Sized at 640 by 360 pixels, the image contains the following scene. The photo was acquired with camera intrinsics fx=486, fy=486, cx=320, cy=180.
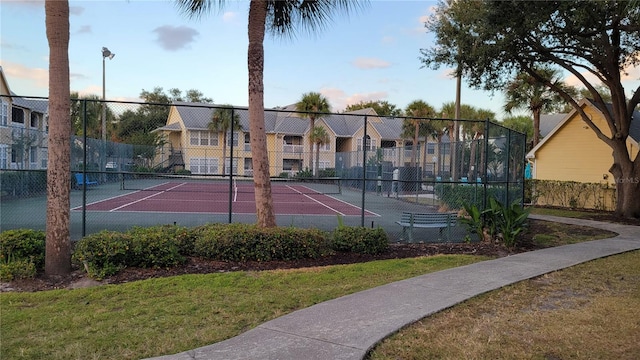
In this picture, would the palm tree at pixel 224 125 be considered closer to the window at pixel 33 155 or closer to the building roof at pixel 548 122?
the window at pixel 33 155

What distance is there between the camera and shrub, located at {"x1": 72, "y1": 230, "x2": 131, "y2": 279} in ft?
25.1

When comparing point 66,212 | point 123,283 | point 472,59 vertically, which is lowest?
point 123,283

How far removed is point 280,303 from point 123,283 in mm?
2689

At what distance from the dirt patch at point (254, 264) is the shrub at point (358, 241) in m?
0.16

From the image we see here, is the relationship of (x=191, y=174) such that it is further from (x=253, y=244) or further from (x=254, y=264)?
(x=254, y=264)

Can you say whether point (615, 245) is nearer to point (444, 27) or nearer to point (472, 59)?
point (472, 59)

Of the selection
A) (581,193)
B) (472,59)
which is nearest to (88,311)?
(472,59)

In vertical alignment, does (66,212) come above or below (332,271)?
above

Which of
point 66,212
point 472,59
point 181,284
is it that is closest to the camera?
point 181,284

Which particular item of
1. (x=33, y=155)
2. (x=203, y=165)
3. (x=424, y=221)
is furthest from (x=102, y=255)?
(x=33, y=155)

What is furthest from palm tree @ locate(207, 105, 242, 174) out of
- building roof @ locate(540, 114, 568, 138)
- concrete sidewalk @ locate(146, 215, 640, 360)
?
building roof @ locate(540, 114, 568, 138)

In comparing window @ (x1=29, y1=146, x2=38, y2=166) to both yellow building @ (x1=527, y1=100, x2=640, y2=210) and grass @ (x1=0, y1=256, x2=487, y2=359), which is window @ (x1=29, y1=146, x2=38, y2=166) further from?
yellow building @ (x1=527, y1=100, x2=640, y2=210)

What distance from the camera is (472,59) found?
55.9 feet

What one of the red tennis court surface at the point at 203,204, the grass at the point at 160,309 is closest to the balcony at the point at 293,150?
the red tennis court surface at the point at 203,204
